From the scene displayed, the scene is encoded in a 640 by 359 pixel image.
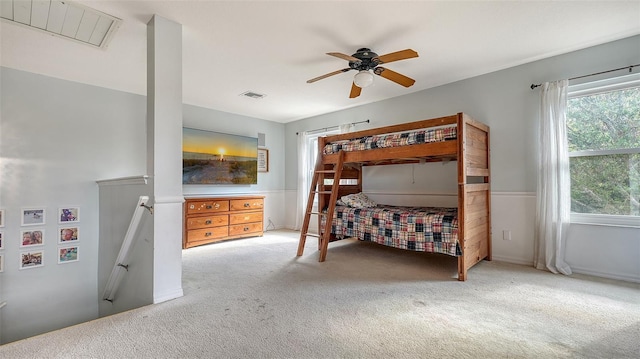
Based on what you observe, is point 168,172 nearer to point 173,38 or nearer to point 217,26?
point 173,38

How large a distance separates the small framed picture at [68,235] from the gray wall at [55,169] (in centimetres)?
6

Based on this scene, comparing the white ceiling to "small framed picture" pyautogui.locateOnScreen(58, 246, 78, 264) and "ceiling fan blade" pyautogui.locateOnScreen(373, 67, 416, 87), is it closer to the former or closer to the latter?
"ceiling fan blade" pyautogui.locateOnScreen(373, 67, 416, 87)

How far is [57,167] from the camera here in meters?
3.39

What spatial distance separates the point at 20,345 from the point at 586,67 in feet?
16.3

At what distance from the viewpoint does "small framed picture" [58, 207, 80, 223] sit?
3.37m

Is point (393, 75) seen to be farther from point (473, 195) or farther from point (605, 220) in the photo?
point (605, 220)

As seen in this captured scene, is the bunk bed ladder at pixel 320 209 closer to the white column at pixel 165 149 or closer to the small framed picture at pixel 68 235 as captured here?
the white column at pixel 165 149

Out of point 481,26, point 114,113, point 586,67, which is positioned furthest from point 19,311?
point 586,67

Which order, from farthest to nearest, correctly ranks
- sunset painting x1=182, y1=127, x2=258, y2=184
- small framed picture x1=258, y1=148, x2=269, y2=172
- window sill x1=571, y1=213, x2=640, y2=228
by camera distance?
small framed picture x1=258, y1=148, x2=269, y2=172 < sunset painting x1=182, y1=127, x2=258, y2=184 < window sill x1=571, y1=213, x2=640, y2=228

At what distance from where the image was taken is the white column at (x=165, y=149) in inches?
86.7

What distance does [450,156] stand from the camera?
327 centimetres

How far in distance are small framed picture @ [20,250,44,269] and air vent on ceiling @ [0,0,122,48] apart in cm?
239

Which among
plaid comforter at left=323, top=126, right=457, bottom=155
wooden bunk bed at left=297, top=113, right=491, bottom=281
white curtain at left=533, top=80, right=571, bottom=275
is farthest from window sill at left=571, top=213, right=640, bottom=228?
plaid comforter at left=323, top=126, right=457, bottom=155

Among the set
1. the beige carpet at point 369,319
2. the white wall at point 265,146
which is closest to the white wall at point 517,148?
the beige carpet at point 369,319
